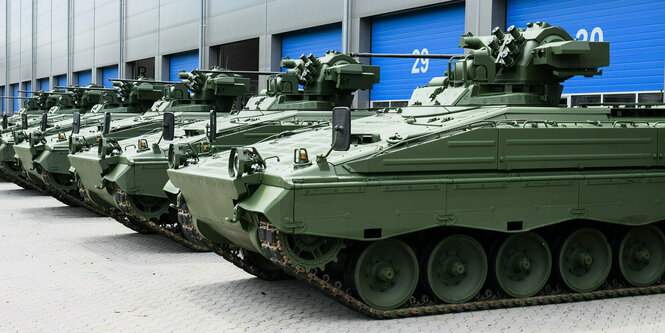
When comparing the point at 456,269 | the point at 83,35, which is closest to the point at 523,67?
the point at 456,269

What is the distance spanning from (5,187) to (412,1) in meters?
15.8

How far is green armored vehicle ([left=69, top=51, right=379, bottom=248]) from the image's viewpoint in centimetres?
1566

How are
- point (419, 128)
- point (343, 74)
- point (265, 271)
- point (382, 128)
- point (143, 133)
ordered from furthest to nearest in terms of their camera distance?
point (143, 133) → point (343, 74) → point (265, 271) → point (382, 128) → point (419, 128)

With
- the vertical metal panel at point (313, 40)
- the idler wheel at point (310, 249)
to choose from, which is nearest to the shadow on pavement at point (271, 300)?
the idler wheel at point (310, 249)

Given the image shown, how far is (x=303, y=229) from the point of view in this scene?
31.7 ft

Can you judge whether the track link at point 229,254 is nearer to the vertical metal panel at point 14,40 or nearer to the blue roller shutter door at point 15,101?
the vertical metal panel at point 14,40

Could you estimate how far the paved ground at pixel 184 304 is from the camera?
986 centimetres

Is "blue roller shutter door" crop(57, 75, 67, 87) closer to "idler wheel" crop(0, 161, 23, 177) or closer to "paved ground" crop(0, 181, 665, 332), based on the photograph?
"idler wheel" crop(0, 161, 23, 177)

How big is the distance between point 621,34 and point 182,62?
2334cm

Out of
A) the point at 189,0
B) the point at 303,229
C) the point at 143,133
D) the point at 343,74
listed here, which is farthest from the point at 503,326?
the point at 189,0

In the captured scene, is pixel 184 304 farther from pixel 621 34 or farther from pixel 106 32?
pixel 106 32

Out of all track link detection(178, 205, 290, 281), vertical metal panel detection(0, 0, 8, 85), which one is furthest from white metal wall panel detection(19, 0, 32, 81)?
track link detection(178, 205, 290, 281)

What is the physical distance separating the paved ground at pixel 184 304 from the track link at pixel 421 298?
0.47ft

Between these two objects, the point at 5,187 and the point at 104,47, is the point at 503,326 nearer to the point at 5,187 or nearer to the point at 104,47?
the point at 5,187
